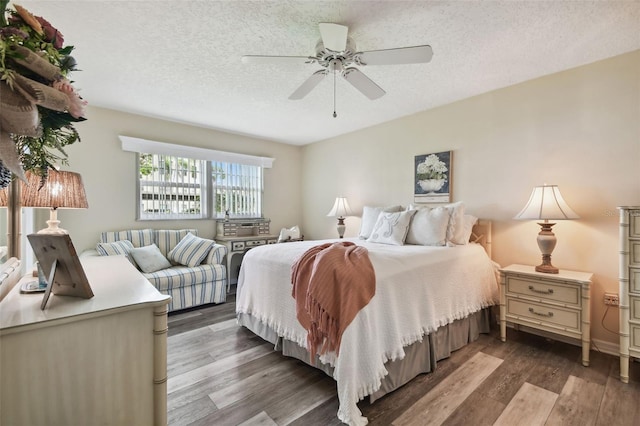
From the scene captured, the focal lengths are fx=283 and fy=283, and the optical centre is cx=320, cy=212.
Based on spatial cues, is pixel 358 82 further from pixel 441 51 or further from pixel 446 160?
pixel 446 160

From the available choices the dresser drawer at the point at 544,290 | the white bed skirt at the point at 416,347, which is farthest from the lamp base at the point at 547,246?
the white bed skirt at the point at 416,347

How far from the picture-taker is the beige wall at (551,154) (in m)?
2.38

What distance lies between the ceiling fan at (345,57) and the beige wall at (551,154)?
1.57 meters

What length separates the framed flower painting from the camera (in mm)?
3443

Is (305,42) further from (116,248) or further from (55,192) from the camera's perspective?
(116,248)

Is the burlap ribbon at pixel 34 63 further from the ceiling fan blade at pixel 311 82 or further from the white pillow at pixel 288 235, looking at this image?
the white pillow at pixel 288 235

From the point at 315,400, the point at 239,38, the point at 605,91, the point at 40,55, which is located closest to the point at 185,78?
the point at 239,38

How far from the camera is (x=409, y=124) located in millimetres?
3832

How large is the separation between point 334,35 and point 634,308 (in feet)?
9.08

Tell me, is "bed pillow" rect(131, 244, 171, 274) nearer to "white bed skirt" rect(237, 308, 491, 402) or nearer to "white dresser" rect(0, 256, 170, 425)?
"white bed skirt" rect(237, 308, 491, 402)

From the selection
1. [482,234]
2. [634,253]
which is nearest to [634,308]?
[634,253]

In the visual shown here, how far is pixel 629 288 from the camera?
2.00m

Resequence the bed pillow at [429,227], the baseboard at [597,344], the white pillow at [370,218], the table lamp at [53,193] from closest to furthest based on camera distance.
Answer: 1. the table lamp at [53,193]
2. the baseboard at [597,344]
3. the bed pillow at [429,227]
4. the white pillow at [370,218]

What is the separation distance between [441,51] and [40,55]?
248cm
